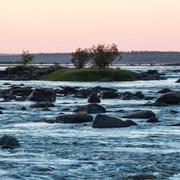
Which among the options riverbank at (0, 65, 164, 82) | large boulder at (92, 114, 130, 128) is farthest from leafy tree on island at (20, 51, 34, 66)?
large boulder at (92, 114, 130, 128)

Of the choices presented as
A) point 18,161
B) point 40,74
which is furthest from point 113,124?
point 40,74

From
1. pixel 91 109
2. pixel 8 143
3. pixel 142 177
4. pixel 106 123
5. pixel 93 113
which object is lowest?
pixel 93 113

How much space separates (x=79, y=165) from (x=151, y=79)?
105m

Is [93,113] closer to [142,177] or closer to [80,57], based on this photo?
[142,177]

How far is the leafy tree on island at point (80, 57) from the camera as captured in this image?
134125mm

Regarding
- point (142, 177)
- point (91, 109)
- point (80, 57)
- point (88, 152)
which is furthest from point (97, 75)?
point (142, 177)

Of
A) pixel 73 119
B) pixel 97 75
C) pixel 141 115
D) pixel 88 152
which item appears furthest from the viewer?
pixel 97 75

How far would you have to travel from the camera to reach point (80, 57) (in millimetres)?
135750

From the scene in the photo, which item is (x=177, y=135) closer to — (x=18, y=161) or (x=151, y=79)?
(x=18, y=161)

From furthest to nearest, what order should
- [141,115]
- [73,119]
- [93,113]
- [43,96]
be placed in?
[43,96]
[93,113]
[141,115]
[73,119]

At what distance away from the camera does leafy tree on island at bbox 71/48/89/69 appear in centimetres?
13412

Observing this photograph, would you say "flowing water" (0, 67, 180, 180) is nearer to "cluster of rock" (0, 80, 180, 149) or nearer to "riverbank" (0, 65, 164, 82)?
"cluster of rock" (0, 80, 180, 149)

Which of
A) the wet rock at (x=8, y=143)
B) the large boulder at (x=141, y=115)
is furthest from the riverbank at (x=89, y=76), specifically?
the wet rock at (x=8, y=143)

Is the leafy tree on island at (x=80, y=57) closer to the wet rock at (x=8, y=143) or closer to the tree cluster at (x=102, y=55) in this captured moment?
the tree cluster at (x=102, y=55)
